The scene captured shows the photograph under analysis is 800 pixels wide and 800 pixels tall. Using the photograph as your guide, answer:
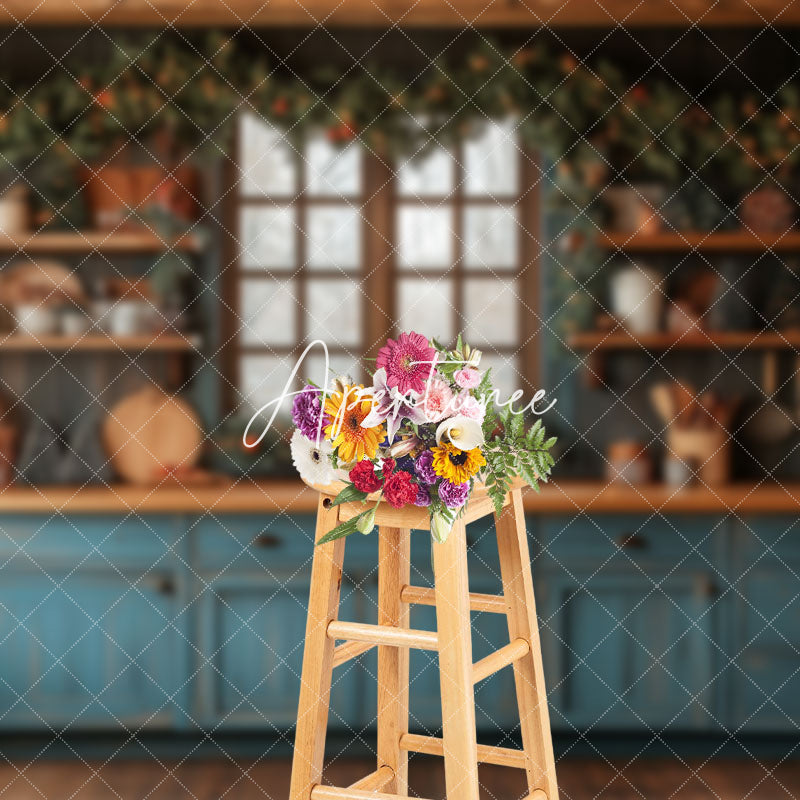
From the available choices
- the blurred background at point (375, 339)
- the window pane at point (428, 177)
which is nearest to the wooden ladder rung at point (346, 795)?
the blurred background at point (375, 339)

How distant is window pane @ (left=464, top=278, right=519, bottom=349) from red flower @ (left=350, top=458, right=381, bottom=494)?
187cm

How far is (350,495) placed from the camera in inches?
59.9

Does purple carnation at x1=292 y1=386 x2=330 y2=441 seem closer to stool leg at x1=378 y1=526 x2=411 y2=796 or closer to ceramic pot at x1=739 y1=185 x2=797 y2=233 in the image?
stool leg at x1=378 y1=526 x2=411 y2=796

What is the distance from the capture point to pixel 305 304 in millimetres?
3363

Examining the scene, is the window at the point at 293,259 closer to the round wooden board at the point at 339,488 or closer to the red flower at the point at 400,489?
the round wooden board at the point at 339,488

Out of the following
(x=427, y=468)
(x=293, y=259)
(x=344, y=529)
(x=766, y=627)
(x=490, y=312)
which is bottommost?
(x=766, y=627)

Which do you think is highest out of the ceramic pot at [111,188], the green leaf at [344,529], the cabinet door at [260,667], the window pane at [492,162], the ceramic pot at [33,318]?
the window pane at [492,162]

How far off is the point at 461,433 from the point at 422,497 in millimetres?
115

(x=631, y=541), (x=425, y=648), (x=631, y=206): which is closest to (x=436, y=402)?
(x=425, y=648)

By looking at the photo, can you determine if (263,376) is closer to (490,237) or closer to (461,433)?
(490,237)

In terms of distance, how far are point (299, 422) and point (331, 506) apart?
0.16 metres

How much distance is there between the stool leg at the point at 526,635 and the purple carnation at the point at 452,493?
0.77 ft

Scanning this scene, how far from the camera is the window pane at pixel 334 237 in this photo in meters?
3.32

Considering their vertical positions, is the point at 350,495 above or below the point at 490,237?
below
